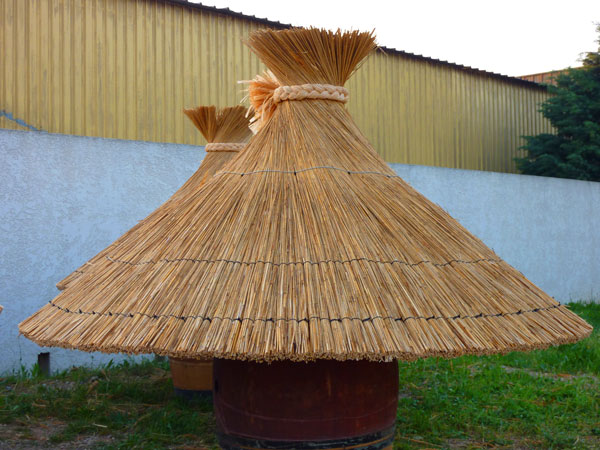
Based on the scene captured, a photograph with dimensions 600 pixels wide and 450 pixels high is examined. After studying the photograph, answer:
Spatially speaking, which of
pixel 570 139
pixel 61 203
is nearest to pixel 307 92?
pixel 61 203

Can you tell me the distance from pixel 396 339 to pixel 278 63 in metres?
1.32

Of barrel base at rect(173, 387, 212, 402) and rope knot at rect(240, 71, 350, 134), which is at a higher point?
rope knot at rect(240, 71, 350, 134)

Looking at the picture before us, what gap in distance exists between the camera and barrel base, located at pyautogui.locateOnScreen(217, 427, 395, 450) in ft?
6.61

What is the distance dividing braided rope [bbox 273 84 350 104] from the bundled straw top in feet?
0.10

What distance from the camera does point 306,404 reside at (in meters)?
2.00

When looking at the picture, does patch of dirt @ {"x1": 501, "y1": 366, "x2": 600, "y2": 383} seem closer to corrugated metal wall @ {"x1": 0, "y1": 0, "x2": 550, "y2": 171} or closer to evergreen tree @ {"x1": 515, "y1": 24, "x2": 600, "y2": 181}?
corrugated metal wall @ {"x1": 0, "y1": 0, "x2": 550, "y2": 171}

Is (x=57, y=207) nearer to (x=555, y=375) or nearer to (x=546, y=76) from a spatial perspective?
(x=555, y=375)

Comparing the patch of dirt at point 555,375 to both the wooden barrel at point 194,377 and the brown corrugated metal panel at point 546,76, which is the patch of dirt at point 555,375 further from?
the brown corrugated metal panel at point 546,76

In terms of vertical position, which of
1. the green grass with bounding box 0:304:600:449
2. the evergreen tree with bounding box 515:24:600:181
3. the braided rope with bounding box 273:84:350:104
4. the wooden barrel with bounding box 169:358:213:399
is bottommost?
the green grass with bounding box 0:304:600:449

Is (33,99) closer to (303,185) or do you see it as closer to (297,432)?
(303,185)

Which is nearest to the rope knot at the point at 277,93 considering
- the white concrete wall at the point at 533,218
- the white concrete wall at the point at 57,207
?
the white concrete wall at the point at 57,207

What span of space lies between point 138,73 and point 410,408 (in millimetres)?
4128

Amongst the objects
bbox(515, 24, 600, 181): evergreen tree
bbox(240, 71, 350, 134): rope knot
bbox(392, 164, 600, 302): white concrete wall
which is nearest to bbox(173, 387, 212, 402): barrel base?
bbox(240, 71, 350, 134): rope knot

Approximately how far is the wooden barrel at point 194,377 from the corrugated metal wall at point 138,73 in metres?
2.82
